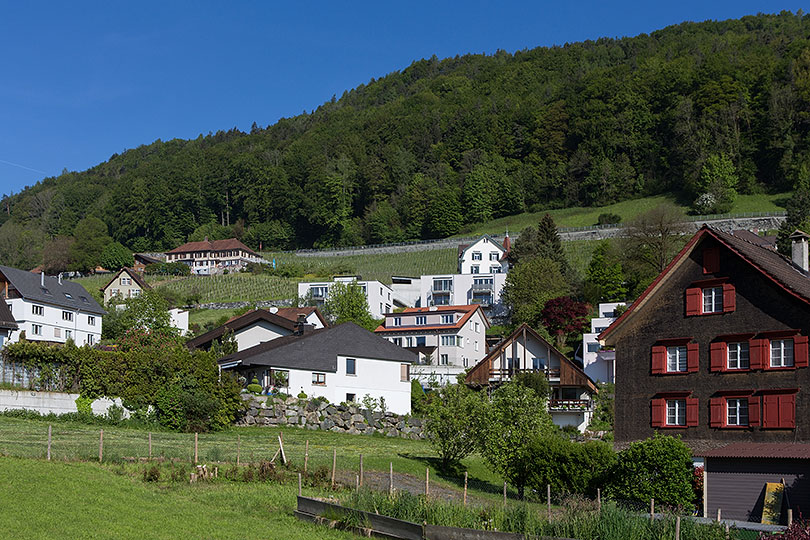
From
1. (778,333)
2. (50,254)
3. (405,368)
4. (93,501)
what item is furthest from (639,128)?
(93,501)

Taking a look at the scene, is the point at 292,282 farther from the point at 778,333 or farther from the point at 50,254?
the point at 778,333

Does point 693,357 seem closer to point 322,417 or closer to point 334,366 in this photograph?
point 322,417

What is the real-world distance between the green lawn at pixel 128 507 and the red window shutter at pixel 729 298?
66.6ft

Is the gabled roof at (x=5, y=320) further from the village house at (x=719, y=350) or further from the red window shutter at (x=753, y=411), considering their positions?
the red window shutter at (x=753, y=411)

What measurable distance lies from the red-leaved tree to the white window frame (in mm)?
45940

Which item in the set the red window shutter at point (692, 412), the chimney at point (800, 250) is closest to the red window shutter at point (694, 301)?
the red window shutter at point (692, 412)

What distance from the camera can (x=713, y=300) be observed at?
128ft

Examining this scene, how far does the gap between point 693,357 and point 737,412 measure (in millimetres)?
2999

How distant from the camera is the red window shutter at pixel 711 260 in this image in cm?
3894

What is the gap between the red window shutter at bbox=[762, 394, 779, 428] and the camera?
36062 mm

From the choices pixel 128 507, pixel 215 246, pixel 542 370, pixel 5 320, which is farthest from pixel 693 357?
pixel 215 246

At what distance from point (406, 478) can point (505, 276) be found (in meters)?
70.8

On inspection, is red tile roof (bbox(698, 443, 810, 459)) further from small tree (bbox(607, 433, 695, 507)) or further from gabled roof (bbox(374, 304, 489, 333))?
gabled roof (bbox(374, 304, 489, 333))

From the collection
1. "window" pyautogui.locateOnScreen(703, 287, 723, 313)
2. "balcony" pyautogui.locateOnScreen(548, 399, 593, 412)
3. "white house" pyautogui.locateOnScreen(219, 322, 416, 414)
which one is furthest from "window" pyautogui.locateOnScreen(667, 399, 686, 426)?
"white house" pyautogui.locateOnScreen(219, 322, 416, 414)
